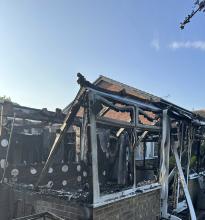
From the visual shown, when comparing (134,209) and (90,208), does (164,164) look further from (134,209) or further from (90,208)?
(90,208)

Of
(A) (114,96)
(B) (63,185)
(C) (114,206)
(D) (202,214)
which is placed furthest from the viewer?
(D) (202,214)

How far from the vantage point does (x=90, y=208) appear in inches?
180

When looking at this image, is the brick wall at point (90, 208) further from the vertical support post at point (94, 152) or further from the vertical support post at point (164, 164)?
the vertical support post at point (164, 164)

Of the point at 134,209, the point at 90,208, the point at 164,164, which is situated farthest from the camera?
the point at 164,164

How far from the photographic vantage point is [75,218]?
476cm

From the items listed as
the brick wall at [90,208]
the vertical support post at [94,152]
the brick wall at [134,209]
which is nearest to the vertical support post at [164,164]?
the brick wall at [134,209]

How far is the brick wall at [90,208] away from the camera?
Result: 471 centimetres

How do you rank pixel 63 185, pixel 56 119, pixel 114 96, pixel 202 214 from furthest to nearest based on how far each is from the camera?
pixel 202 214 < pixel 56 119 < pixel 63 185 < pixel 114 96

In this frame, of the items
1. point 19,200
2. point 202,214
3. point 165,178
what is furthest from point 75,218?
point 202,214

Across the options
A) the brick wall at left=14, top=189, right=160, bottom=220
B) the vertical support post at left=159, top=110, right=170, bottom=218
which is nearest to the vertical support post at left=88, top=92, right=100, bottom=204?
the brick wall at left=14, top=189, right=160, bottom=220

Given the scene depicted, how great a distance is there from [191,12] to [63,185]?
515 cm

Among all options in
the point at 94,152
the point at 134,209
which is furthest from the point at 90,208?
the point at 134,209

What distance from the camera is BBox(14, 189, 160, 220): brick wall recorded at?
15.4 ft

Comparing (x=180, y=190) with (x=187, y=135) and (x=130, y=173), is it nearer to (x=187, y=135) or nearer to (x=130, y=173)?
(x=187, y=135)
